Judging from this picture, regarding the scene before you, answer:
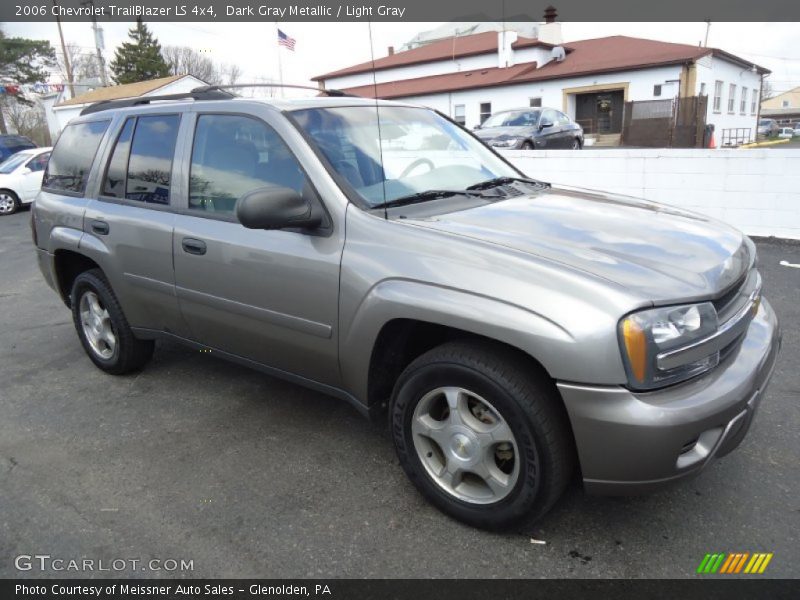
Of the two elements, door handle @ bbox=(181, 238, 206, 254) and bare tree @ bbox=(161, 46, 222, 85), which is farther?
bare tree @ bbox=(161, 46, 222, 85)

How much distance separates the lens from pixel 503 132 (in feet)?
47.5

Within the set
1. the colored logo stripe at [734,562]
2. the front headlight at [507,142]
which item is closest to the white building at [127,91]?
the front headlight at [507,142]

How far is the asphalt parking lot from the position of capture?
241 cm

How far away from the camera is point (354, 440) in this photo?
11.0 ft

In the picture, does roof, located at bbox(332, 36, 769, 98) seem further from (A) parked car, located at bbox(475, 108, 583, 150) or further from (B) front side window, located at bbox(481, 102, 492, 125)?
(A) parked car, located at bbox(475, 108, 583, 150)

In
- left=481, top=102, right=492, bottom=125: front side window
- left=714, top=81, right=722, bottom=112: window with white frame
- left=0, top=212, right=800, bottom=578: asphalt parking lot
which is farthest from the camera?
left=481, top=102, right=492, bottom=125: front side window

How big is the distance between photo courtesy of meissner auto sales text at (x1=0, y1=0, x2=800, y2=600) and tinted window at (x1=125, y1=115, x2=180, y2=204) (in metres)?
0.02

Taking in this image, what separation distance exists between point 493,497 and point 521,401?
19.7 inches

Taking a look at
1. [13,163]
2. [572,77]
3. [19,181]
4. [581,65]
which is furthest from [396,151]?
[581,65]

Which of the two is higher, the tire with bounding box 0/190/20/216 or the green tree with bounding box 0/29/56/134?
the green tree with bounding box 0/29/56/134

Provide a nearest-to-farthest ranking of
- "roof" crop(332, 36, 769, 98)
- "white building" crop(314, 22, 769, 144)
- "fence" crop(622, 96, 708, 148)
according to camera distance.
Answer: "fence" crop(622, 96, 708, 148), "roof" crop(332, 36, 769, 98), "white building" crop(314, 22, 769, 144)
